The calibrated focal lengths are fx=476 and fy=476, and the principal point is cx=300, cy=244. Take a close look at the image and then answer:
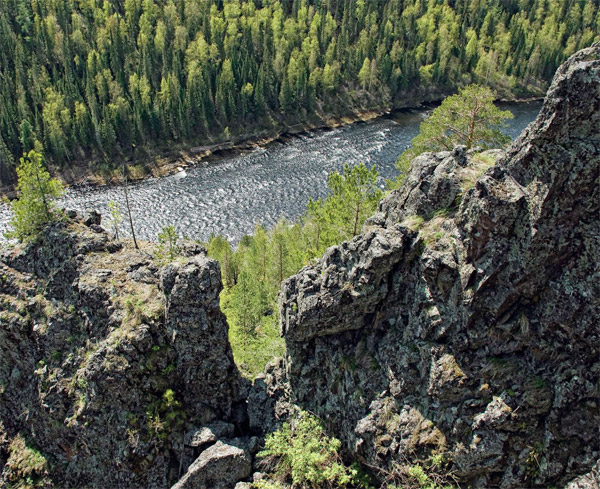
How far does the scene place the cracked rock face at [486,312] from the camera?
24.2 m

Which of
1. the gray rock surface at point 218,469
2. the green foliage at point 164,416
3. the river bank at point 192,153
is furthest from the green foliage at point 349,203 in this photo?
the river bank at point 192,153

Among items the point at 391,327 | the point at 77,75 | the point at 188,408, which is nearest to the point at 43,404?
the point at 188,408

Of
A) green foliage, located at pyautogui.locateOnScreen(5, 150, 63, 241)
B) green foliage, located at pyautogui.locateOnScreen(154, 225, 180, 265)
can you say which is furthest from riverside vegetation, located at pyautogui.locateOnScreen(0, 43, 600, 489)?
green foliage, located at pyautogui.locateOnScreen(5, 150, 63, 241)

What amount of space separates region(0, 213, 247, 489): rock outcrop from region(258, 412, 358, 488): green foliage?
4837 millimetres

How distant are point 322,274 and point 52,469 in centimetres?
2756

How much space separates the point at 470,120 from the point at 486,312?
2958 cm

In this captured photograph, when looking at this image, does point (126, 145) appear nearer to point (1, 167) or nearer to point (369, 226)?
point (1, 167)

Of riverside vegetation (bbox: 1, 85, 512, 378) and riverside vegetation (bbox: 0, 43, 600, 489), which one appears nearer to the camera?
riverside vegetation (bbox: 0, 43, 600, 489)

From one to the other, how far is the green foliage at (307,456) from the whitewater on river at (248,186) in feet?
270

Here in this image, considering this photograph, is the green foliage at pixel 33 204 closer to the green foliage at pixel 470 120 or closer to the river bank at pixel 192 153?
the green foliage at pixel 470 120

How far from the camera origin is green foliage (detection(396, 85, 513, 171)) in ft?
163

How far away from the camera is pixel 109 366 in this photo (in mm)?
35188

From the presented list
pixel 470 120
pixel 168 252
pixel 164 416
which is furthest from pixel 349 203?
pixel 164 416

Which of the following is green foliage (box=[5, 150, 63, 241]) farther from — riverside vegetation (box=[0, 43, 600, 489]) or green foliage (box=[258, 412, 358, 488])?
green foliage (box=[258, 412, 358, 488])
